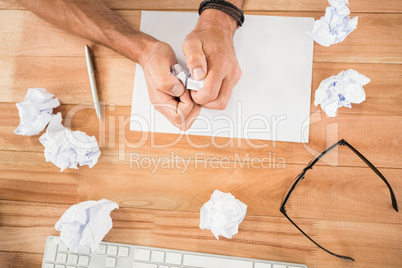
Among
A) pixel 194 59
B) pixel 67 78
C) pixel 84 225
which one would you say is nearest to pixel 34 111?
pixel 67 78

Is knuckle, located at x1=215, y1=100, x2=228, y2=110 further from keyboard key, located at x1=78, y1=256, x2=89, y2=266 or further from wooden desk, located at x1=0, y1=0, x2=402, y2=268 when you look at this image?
keyboard key, located at x1=78, y1=256, x2=89, y2=266

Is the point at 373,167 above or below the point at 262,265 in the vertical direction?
above

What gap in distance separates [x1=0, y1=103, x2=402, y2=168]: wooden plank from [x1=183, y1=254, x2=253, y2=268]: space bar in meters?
0.19

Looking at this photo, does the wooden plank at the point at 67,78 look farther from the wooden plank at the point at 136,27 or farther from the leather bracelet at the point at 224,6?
the leather bracelet at the point at 224,6

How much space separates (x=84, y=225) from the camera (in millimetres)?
564

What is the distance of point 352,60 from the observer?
23.0 inches

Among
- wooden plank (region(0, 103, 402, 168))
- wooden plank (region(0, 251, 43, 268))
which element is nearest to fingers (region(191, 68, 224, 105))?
wooden plank (region(0, 103, 402, 168))

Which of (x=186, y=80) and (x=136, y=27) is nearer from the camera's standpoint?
(x=186, y=80)

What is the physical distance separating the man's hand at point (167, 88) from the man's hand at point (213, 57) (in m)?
0.02

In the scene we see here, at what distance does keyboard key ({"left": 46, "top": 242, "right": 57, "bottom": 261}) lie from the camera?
0.59m

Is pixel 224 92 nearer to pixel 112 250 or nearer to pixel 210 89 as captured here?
pixel 210 89

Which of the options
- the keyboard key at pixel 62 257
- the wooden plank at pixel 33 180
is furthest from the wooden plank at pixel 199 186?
the keyboard key at pixel 62 257

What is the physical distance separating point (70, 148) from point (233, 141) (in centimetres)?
33

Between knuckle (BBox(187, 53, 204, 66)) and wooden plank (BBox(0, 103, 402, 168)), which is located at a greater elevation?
knuckle (BBox(187, 53, 204, 66))
